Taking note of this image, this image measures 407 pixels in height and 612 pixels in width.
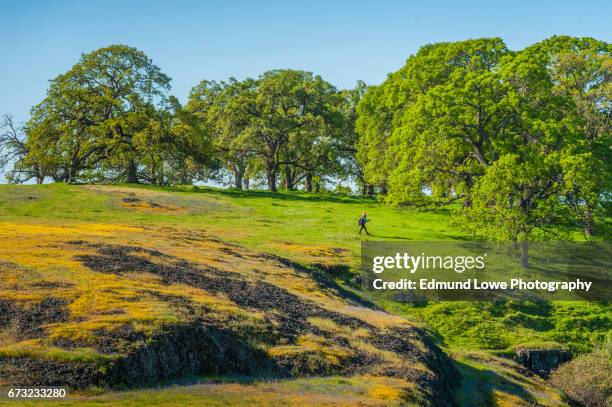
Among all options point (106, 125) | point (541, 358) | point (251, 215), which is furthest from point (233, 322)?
point (106, 125)

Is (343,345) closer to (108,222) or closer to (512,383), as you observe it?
(512,383)

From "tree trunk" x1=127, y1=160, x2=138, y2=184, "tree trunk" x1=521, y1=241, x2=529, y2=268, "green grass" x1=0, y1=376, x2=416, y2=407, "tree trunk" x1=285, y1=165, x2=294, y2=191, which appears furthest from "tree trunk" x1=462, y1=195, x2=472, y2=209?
"tree trunk" x1=127, y1=160, x2=138, y2=184

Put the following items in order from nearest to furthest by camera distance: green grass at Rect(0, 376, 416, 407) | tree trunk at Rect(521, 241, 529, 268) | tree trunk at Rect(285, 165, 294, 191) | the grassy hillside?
green grass at Rect(0, 376, 416, 407), the grassy hillside, tree trunk at Rect(521, 241, 529, 268), tree trunk at Rect(285, 165, 294, 191)

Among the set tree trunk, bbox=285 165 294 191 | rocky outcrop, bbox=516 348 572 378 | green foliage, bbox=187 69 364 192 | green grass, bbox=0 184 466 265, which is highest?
green foliage, bbox=187 69 364 192

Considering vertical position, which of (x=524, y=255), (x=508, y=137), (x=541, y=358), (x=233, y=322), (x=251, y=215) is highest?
(x=508, y=137)

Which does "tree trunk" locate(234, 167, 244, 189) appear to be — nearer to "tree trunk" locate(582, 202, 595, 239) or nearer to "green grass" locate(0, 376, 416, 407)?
"tree trunk" locate(582, 202, 595, 239)

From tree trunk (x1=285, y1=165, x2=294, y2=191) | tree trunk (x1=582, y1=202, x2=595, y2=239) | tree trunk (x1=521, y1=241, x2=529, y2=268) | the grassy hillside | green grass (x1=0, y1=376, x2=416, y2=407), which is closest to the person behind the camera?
green grass (x1=0, y1=376, x2=416, y2=407)

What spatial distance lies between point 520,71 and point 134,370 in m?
43.4

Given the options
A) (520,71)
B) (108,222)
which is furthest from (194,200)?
(520,71)

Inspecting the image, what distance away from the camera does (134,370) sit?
23516mm

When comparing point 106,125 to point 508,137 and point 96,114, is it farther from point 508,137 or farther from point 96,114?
point 508,137

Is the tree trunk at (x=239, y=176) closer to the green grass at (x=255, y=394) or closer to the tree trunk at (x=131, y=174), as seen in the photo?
the tree trunk at (x=131, y=174)

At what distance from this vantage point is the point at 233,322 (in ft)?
95.8

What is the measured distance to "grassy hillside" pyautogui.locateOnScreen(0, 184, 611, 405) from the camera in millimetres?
23844
